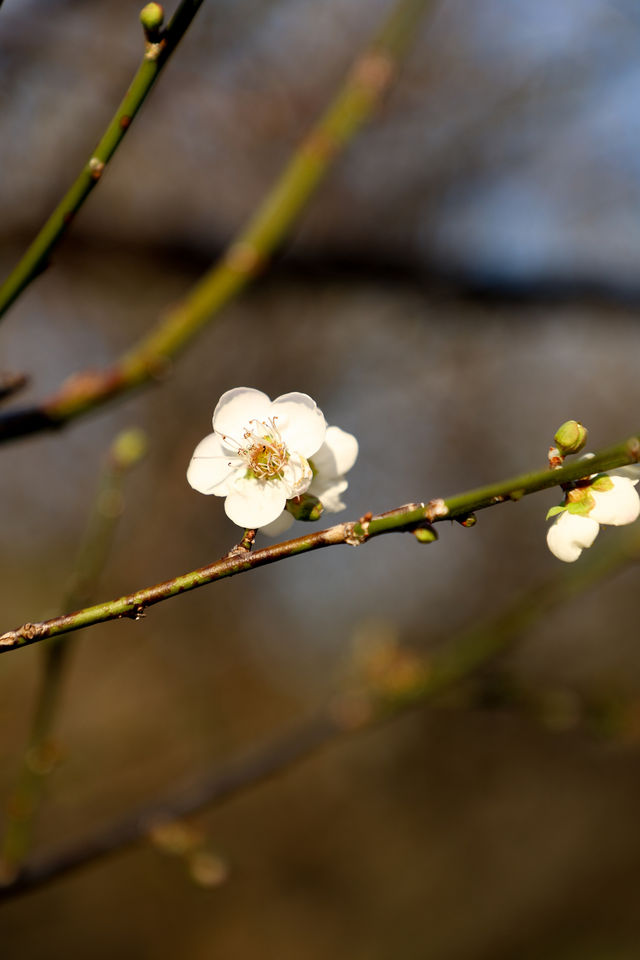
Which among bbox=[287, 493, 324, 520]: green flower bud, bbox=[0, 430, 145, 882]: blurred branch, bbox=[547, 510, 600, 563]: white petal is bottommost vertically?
bbox=[547, 510, 600, 563]: white petal

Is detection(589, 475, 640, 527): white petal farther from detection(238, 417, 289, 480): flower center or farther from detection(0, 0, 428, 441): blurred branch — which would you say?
detection(0, 0, 428, 441): blurred branch

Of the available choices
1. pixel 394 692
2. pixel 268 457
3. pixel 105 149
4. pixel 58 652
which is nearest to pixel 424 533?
pixel 268 457

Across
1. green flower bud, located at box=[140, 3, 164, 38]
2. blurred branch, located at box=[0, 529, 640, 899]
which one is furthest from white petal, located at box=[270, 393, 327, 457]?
blurred branch, located at box=[0, 529, 640, 899]

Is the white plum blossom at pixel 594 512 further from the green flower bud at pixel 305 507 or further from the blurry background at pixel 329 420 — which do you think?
A: the blurry background at pixel 329 420

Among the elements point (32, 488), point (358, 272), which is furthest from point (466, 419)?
point (32, 488)

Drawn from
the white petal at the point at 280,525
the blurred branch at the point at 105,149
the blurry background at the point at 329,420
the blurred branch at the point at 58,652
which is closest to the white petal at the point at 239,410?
the white petal at the point at 280,525

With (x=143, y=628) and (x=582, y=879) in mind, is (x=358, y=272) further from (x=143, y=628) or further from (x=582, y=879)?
(x=582, y=879)
